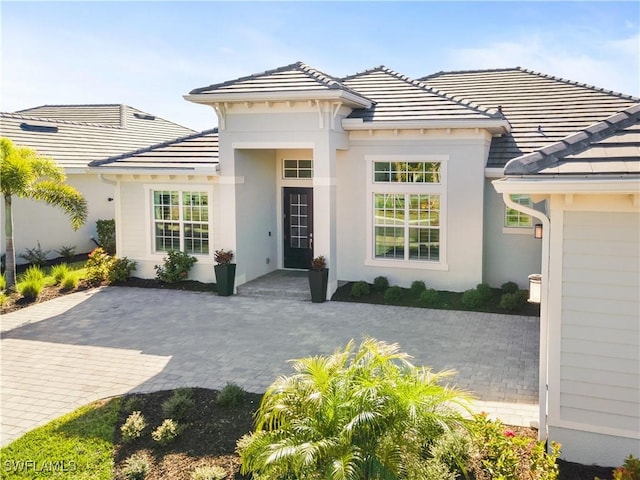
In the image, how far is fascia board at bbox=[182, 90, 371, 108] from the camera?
42.4 ft

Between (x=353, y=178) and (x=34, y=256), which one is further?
(x=34, y=256)

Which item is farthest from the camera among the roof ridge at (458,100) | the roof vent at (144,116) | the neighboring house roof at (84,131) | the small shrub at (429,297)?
the roof vent at (144,116)

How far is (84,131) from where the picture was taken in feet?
78.9

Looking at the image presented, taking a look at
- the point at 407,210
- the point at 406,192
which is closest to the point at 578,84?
the point at 406,192

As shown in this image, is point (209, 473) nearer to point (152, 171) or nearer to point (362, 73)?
point (152, 171)

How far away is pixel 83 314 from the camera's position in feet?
42.3

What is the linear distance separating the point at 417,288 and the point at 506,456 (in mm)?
8256

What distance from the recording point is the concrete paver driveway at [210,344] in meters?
8.45

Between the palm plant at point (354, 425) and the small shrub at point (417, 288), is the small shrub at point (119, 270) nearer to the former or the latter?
the small shrub at point (417, 288)

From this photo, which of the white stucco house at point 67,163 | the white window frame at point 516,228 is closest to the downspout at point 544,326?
the white window frame at point 516,228

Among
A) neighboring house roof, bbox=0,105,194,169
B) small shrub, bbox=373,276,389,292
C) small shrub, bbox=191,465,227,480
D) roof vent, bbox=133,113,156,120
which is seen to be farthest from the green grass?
roof vent, bbox=133,113,156,120

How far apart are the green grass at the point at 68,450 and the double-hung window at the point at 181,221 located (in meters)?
8.04

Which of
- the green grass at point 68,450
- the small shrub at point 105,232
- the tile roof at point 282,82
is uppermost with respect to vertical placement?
the tile roof at point 282,82

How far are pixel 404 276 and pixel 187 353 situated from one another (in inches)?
245
